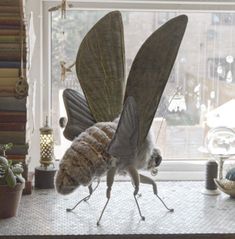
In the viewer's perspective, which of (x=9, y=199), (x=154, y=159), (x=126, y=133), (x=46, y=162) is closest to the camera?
(x=126, y=133)

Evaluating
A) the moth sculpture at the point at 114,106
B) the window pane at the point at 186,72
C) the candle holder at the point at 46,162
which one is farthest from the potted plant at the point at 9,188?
the window pane at the point at 186,72

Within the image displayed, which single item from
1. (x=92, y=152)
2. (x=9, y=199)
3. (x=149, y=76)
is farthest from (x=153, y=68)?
(x=9, y=199)

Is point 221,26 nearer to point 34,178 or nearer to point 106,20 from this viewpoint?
point 106,20

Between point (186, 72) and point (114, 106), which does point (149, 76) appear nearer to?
point (114, 106)

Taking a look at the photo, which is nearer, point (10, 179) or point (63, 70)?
point (10, 179)

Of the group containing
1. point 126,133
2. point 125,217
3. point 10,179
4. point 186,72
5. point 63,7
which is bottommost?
point 125,217

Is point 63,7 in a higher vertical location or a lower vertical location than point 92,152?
higher

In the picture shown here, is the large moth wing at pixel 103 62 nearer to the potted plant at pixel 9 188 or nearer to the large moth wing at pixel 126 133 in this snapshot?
the large moth wing at pixel 126 133

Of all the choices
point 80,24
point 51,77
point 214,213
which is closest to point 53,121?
point 51,77

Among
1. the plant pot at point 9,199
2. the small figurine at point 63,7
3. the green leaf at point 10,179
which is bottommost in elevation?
the plant pot at point 9,199
